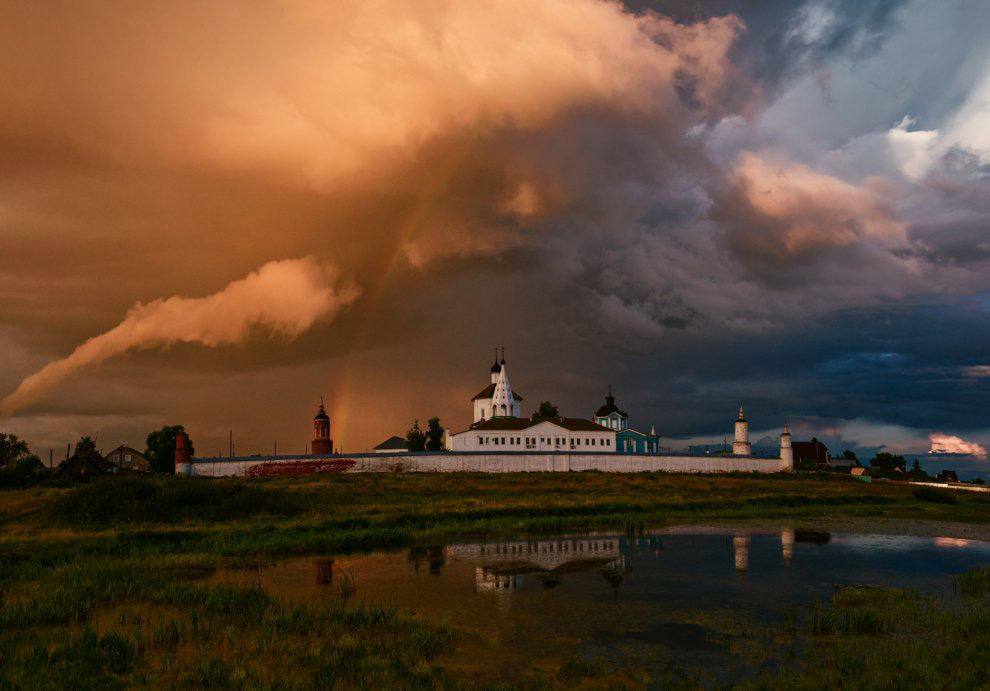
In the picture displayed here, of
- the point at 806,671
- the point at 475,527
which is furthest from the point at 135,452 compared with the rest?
the point at 806,671

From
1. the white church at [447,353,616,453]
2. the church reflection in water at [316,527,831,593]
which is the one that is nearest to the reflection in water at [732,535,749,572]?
the church reflection in water at [316,527,831,593]

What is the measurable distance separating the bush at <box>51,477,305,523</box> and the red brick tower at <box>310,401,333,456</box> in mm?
38359

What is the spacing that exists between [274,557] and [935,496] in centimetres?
5950

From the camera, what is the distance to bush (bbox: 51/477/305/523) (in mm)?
35750

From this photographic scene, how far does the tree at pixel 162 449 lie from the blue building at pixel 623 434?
53.7 metres

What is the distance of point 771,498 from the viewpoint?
52.1 meters

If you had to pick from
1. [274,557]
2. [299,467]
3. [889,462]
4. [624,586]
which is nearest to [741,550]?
[624,586]

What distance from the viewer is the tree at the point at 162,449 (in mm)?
81750

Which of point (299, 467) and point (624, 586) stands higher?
point (299, 467)

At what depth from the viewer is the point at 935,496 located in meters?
62.8

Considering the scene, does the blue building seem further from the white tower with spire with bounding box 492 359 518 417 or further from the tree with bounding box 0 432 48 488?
the tree with bounding box 0 432 48 488

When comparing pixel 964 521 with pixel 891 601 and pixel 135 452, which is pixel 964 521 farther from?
pixel 135 452

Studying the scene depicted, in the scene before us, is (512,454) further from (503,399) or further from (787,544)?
(787,544)

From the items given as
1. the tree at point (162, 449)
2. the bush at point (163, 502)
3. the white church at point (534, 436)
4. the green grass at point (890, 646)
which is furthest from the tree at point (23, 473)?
the green grass at point (890, 646)
